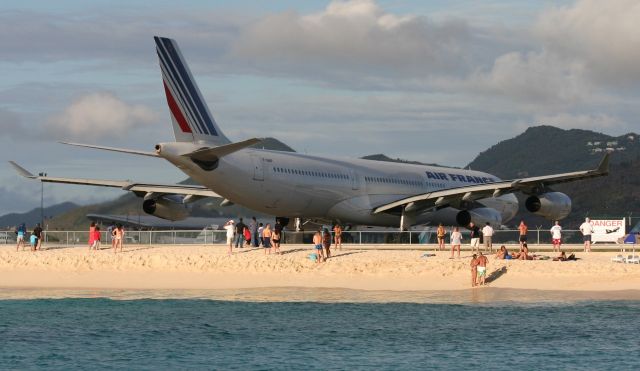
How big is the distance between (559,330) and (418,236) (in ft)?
83.7

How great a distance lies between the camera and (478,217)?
59562 mm

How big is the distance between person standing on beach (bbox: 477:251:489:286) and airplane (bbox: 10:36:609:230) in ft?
34.9

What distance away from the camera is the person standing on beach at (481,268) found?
41938mm

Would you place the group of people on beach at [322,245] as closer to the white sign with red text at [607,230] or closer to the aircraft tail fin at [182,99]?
the aircraft tail fin at [182,99]

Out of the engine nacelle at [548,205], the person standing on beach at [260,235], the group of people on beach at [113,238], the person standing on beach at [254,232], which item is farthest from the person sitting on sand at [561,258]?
the group of people on beach at [113,238]

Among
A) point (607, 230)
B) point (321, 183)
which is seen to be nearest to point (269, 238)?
point (321, 183)

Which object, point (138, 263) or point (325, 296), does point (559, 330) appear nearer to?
point (325, 296)

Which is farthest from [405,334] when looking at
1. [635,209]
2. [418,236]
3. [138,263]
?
[635,209]

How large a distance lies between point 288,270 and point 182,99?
1023 centimetres

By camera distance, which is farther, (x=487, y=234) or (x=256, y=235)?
(x=256, y=235)

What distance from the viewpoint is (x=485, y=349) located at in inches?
1179

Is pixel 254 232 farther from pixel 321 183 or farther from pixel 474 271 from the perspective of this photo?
pixel 474 271

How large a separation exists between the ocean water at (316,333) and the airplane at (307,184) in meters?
9.88

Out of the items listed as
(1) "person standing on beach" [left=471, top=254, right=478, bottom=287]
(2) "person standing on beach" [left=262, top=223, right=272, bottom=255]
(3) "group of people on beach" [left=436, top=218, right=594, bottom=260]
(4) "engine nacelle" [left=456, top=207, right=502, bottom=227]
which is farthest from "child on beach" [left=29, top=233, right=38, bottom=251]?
(1) "person standing on beach" [left=471, top=254, right=478, bottom=287]
